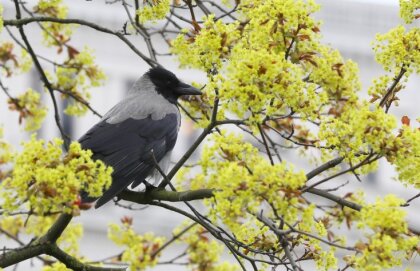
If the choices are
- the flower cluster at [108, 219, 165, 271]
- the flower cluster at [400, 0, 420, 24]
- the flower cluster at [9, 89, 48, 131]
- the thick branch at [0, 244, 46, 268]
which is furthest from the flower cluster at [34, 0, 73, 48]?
the flower cluster at [400, 0, 420, 24]

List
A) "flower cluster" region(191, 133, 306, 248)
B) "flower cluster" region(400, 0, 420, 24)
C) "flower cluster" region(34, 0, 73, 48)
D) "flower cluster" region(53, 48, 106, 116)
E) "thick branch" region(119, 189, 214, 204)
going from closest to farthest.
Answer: "flower cluster" region(191, 133, 306, 248)
"thick branch" region(119, 189, 214, 204)
"flower cluster" region(400, 0, 420, 24)
"flower cluster" region(53, 48, 106, 116)
"flower cluster" region(34, 0, 73, 48)

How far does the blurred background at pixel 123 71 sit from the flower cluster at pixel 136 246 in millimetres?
15607

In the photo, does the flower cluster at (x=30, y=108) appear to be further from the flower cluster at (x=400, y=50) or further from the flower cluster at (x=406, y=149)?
the flower cluster at (x=406, y=149)

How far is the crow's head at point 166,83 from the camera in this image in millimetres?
8172

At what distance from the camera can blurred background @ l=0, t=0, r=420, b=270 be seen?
24.9 m

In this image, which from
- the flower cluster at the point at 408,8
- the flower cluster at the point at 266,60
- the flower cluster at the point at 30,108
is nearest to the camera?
the flower cluster at the point at 266,60

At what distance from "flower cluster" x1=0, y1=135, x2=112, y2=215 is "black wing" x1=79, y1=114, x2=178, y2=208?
1.87 metres

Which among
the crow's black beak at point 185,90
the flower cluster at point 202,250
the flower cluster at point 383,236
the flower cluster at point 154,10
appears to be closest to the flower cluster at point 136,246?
the flower cluster at point 202,250

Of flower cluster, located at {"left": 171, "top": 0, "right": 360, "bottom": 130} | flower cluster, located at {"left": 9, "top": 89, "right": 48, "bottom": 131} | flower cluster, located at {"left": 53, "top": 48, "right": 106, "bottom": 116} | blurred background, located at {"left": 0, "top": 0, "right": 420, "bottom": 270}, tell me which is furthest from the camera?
blurred background, located at {"left": 0, "top": 0, "right": 420, "bottom": 270}

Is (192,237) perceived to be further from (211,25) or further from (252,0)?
(211,25)

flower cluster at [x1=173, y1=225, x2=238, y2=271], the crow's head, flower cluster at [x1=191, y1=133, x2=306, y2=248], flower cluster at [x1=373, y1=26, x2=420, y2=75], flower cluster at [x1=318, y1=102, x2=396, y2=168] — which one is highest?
the crow's head

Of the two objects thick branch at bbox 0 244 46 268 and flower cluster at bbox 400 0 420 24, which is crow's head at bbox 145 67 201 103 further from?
flower cluster at bbox 400 0 420 24

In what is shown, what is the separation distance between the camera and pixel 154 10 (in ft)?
20.1

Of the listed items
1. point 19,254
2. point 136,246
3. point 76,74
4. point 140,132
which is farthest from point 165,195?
point 76,74
